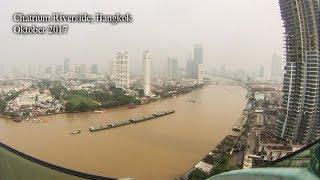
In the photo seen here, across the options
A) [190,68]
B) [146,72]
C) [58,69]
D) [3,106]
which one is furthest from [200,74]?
[3,106]

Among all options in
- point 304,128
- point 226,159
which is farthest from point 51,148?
point 304,128

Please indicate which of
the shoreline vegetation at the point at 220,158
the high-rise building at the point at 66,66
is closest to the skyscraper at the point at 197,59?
the high-rise building at the point at 66,66

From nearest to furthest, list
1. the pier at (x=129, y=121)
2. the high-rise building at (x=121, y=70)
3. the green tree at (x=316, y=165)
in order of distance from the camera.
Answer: the green tree at (x=316, y=165), the pier at (x=129, y=121), the high-rise building at (x=121, y=70)

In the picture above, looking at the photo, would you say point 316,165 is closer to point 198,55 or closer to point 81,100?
point 81,100

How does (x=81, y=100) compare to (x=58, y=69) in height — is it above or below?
below

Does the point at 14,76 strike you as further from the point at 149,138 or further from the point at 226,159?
the point at 226,159

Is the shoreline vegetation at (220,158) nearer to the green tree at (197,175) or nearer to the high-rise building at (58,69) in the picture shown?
the green tree at (197,175)

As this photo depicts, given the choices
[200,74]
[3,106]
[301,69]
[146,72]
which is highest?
[301,69]
